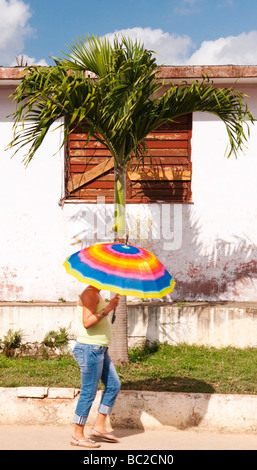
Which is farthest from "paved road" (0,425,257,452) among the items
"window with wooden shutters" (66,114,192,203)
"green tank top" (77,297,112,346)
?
"window with wooden shutters" (66,114,192,203)

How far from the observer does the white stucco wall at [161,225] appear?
9.09 m

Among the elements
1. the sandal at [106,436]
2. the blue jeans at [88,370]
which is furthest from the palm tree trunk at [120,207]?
the sandal at [106,436]

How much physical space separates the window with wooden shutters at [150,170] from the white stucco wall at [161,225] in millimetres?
161

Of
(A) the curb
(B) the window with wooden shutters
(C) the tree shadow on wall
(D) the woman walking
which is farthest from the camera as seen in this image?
(B) the window with wooden shutters

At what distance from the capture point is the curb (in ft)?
18.6

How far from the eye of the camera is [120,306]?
23.7 feet

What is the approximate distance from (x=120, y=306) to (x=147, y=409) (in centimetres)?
171

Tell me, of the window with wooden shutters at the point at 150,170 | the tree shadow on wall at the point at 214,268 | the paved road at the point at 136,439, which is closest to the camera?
the paved road at the point at 136,439

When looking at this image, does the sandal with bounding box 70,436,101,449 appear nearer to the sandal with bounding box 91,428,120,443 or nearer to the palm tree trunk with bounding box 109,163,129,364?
the sandal with bounding box 91,428,120,443

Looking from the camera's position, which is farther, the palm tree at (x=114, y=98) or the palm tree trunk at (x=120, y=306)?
the palm tree trunk at (x=120, y=306)

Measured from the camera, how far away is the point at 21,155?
9.27 m

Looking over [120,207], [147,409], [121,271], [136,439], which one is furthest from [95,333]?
[120,207]

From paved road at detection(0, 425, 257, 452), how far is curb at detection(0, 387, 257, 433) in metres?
0.10

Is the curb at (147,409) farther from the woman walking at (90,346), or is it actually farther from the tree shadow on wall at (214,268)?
the tree shadow on wall at (214,268)
